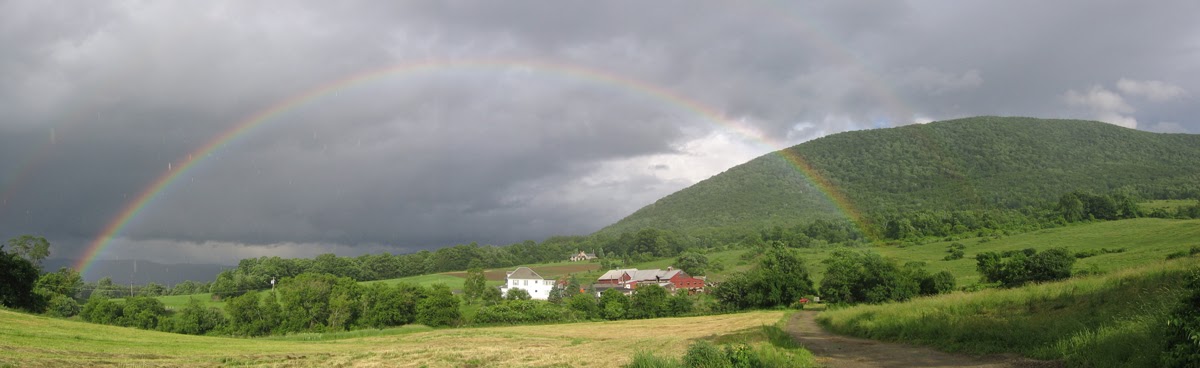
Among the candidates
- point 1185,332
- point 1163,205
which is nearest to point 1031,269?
point 1185,332

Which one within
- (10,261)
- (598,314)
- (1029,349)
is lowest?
(598,314)

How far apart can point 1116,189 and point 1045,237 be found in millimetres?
101257

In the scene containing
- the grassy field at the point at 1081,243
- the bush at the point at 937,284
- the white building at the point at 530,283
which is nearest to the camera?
the bush at the point at 937,284

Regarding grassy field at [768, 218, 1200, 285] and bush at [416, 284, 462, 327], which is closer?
grassy field at [768, 218, 1200, 285]

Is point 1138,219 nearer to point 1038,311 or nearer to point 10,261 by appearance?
point 1038,311

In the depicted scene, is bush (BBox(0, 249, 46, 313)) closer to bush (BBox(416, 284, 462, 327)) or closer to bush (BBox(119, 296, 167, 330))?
bush (BBox(119, 296, 167, 330))

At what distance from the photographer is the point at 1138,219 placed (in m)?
134

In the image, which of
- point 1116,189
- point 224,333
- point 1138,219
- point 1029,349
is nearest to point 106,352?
point 1029,349

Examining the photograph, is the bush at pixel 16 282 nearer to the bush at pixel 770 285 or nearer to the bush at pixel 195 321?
the bush at pixel 195 321

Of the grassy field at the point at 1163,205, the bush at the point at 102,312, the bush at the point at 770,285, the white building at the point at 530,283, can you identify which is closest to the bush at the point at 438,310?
the bush at the point at 770,285

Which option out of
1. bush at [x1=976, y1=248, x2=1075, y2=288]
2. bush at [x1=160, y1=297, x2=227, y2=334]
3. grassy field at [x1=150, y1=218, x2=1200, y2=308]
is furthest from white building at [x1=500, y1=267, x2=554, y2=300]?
bush at [x1=976, y1=248, x2=1075, y2=288]

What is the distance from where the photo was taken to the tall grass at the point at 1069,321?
1427cm

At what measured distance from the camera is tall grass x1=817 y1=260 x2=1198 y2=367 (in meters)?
14.3

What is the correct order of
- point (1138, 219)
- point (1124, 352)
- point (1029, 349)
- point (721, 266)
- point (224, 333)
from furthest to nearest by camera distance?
point (721, 266), point (1138, 219), point (224, 333), point (1029, 349), point (1124, 352)
